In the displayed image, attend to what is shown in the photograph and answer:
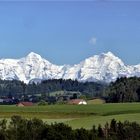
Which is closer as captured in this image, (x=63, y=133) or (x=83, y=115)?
(x=63, y=133)

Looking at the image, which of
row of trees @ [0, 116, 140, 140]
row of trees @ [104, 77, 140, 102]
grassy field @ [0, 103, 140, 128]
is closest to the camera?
row of trees @ [0, 116, 140, 140]

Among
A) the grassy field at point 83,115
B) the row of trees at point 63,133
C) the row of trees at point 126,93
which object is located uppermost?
the row of trees at point 126,93

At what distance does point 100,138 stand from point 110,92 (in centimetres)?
13189

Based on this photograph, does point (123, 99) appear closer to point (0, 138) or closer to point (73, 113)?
point (73, 113)

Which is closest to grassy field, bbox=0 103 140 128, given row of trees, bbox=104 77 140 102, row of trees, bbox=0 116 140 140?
row of trees, bbox=0 116 140 140

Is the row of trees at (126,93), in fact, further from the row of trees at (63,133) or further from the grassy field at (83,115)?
the row of trees at (63,133)

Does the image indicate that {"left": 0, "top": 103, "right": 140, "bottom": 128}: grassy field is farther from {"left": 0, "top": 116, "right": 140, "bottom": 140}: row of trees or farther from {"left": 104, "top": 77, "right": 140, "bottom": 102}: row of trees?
{"left": 104, "top": 77, "right": 140, "bottom": 102}: row of trees

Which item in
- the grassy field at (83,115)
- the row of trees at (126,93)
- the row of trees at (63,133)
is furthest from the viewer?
the row of trees at (126,93)

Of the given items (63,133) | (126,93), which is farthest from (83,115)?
(126,93)

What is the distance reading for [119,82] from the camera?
18900 cm

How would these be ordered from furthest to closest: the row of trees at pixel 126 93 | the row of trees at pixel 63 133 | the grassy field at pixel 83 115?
the row of trees at pixel 126 93, the grassy field at pixel 83 115, the row of trees at pixel 63 133

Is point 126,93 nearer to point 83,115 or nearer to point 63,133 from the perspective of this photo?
point 83,115

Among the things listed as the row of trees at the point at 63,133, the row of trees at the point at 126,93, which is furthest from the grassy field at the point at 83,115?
the row of trees at the point at 126,93

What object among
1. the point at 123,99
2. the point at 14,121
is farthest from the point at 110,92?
the point at 14,121
